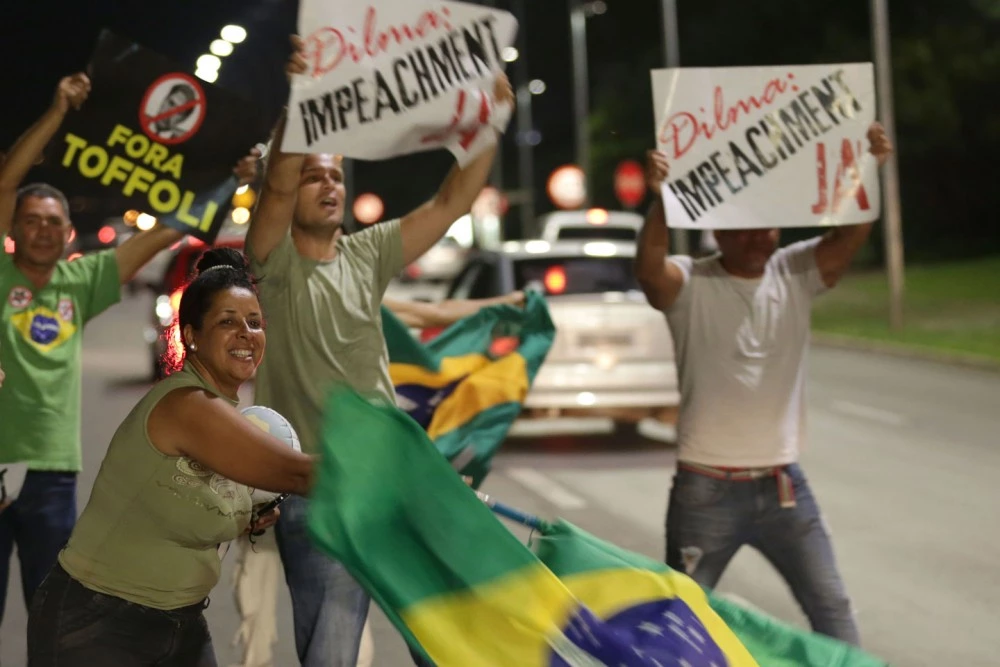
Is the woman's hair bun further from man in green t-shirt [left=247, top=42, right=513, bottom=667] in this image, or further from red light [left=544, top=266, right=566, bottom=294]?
red light [left=544, top=266, right=566, bottom=294]

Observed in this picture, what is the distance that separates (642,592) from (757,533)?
60.7 inches

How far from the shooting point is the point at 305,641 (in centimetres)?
508

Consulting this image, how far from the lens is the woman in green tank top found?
3812 millimetres

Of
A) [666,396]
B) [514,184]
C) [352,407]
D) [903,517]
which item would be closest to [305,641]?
[352,407]

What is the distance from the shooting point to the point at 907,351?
24281 millimetres

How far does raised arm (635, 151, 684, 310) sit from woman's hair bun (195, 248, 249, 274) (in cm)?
175

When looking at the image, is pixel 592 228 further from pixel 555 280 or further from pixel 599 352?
pixel 599 352

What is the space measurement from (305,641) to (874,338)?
22.6m

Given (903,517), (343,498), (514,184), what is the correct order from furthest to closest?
(514,184) → (903,517) → (343,498)

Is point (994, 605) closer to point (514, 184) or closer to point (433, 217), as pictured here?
point (433, 217)

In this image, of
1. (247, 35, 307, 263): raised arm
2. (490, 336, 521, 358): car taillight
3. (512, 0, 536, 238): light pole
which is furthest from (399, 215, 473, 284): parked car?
(247, 35, 307, 263): raised arm

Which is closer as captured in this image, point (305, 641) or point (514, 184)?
point (305, 641)

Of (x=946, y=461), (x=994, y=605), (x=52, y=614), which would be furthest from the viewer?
(x=946, y=461)

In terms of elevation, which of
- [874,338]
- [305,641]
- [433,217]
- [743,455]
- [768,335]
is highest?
[433,217]
